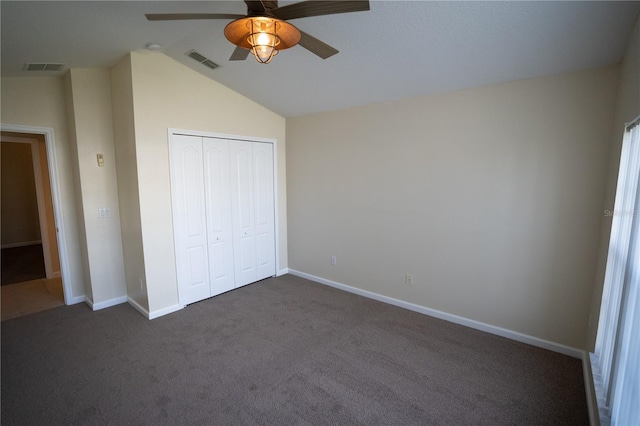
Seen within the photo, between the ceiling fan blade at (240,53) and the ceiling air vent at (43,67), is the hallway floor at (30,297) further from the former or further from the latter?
the ceiling fan blade at (240,53)

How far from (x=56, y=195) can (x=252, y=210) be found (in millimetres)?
2309

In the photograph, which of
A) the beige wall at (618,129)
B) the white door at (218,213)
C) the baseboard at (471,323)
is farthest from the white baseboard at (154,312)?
the beige wall at (618,129)

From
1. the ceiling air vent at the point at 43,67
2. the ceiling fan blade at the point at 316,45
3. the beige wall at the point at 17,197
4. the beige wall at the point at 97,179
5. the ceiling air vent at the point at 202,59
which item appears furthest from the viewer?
the beige wall at the point at 17,197

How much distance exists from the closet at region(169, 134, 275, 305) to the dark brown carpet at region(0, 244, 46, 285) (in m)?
3.09

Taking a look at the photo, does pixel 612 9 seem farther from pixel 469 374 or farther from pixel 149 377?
pixel 149 377

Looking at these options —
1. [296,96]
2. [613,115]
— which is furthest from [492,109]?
[296,96]

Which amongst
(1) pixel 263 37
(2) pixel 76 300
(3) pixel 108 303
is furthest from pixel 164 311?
(1) pixel 263 37

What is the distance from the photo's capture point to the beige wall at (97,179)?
3.33 meters

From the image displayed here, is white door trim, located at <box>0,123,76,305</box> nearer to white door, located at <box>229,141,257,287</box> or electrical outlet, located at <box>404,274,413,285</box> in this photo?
white door, located at <box>229,141,257,287</box>

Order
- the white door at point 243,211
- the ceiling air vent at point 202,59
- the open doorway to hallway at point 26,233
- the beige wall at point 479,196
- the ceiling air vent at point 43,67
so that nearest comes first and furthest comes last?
the beige wall at point 479,196
the ceiling air vent at point 43,67
the ceiling air vent at point 202,59
the open doorway to hallway at point 26,233
the white door at point 243,211

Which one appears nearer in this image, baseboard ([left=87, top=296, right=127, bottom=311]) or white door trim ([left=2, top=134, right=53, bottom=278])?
baseboard ([left=87, top=296, right=127, bottom=311])

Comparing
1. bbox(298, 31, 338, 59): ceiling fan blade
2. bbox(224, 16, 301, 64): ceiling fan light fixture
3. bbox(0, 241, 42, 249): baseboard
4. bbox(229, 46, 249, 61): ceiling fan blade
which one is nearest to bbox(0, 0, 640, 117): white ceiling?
bbox(229, 46, 249, 61): ceiling fan blade

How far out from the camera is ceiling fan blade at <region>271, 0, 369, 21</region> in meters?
1.39

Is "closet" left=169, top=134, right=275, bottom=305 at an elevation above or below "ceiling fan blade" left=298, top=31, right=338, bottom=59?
below
